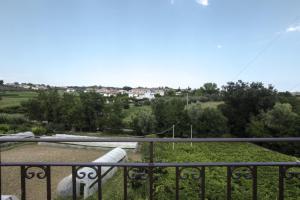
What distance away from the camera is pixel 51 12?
1186 centimetres

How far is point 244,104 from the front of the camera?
2533 cm

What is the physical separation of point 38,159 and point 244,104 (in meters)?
18.9

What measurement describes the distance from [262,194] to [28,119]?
21.7m

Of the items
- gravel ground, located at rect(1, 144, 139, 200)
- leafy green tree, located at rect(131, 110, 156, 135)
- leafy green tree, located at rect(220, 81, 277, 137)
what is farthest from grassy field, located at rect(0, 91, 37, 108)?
leafy green tree, located at rect(220, 81, 277, 137)

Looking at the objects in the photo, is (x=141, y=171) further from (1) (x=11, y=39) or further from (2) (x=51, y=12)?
(1) (x=11, y=39)

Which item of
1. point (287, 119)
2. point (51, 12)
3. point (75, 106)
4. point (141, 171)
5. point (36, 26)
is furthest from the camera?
point (75, 106)

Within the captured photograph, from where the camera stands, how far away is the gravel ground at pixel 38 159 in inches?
288

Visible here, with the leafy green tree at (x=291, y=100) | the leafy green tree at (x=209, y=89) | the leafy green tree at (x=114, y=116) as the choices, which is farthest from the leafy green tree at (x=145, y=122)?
the leafy green tree at (x=209, y=89)

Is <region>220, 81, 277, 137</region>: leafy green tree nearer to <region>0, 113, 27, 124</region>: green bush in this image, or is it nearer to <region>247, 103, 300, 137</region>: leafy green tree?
<region>247, 103, 300, 137</region>: leafy green tree

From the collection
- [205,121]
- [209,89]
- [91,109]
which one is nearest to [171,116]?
[205,121]

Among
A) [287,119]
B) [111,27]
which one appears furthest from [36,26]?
[287,119]

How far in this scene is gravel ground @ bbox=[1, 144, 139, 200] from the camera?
7316mm

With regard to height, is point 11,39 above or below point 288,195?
above

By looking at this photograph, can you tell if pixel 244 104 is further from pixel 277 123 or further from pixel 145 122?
pixel 145 122
